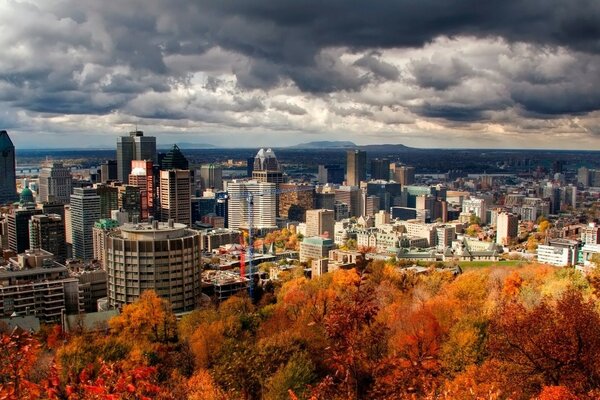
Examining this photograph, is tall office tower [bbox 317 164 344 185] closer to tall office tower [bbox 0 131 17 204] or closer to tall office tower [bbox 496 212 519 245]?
tall office tower [bbox 0 131 17 204]

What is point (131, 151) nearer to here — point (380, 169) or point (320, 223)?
point (320, 223)

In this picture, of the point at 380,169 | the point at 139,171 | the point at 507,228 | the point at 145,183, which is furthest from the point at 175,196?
the point at 380,169

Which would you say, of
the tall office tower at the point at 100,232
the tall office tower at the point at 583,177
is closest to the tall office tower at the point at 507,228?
the tall office tower at the point at 583,177

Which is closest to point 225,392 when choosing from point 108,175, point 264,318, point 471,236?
point 264,318

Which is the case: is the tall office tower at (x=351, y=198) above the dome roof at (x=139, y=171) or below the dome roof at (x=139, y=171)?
below

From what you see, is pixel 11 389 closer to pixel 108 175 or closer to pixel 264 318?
pixel 264 318

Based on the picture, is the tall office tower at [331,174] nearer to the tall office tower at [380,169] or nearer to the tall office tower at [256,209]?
the tall office tower at [380,169]
